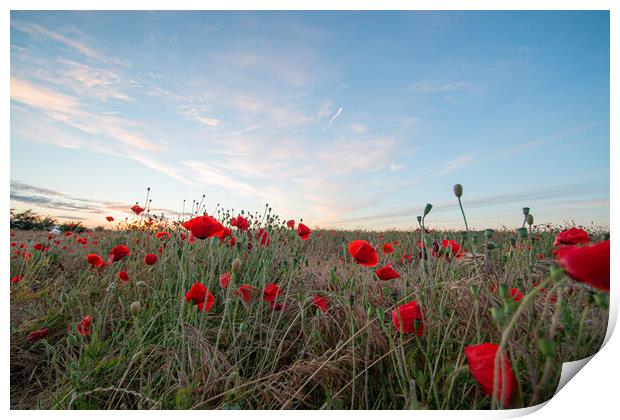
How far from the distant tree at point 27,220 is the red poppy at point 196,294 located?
934 millimetres

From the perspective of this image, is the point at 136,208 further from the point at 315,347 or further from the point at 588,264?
the point at 588,264

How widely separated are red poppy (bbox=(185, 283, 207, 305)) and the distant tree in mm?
Answer: 934

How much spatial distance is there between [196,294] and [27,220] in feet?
3.36

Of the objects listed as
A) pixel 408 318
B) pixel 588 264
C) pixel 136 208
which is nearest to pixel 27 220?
pixel 136 208

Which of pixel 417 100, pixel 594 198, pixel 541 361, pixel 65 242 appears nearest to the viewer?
pixel 541 361

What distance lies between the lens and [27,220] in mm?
1799

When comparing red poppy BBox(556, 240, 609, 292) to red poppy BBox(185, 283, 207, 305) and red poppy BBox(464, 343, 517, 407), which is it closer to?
red poppy BBox(464, 343, 517, 407)

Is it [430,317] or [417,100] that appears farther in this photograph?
[417,100]

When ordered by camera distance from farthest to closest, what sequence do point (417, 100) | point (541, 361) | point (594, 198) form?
point (417, 100) → point (594, 198) → point (541, 361)
